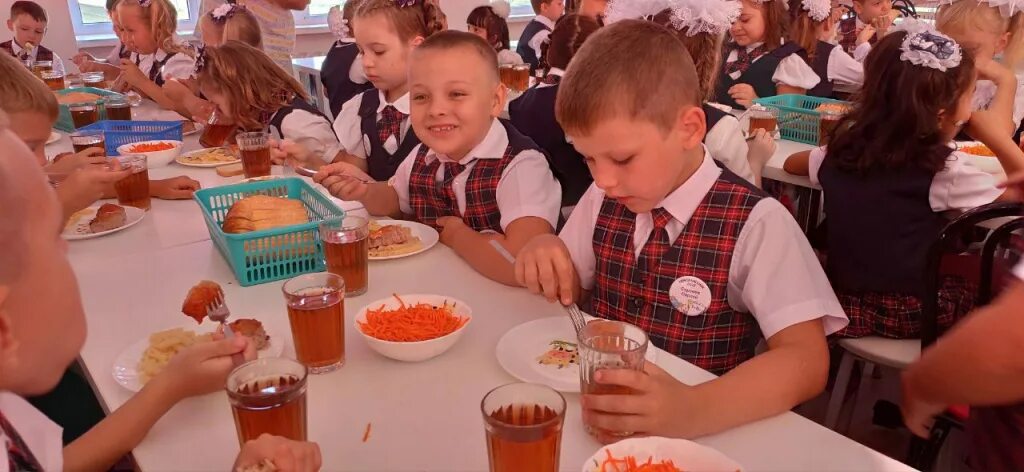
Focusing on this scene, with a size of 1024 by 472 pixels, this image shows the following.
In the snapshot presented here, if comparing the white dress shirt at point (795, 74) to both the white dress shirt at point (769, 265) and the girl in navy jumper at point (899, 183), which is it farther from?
the white dress shirt at point (769, 265)

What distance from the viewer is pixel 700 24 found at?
2236 mm

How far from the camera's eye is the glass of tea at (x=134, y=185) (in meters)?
2.14

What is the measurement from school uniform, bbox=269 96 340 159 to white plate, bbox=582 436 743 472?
227cm

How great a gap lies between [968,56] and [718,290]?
1.44 metres

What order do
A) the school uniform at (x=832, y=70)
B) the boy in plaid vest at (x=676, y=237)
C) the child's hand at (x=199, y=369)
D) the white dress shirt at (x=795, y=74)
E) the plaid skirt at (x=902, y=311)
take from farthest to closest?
the school uniform at (x=832, y=70), the white dress shirt at (x=795, y=74), the plaid skirt at (x=902, y=311), the boy in plaid vest at (x=676, y=237), the child's hand at (x=199, y=369)

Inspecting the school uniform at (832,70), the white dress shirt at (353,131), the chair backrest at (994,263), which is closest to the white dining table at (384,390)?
the chair backrest at (994,263)

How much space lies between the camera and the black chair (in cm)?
162

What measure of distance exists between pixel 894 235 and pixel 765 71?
2.14 m

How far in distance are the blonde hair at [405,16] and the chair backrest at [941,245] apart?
5.90ft

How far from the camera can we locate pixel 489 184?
2.12 metres

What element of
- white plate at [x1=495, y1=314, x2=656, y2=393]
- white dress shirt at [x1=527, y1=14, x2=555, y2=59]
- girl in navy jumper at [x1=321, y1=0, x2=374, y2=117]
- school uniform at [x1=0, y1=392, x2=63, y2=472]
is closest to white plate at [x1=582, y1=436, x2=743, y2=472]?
white plate at [x1=495, y1=314, x2=656, y2=393]

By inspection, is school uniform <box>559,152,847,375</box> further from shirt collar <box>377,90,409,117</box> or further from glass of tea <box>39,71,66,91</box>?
glass of tea <box>39,71,66,91</box>

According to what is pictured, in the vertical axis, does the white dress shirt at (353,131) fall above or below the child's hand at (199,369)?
above

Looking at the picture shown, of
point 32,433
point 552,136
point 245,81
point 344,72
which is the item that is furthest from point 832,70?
point 32,433
